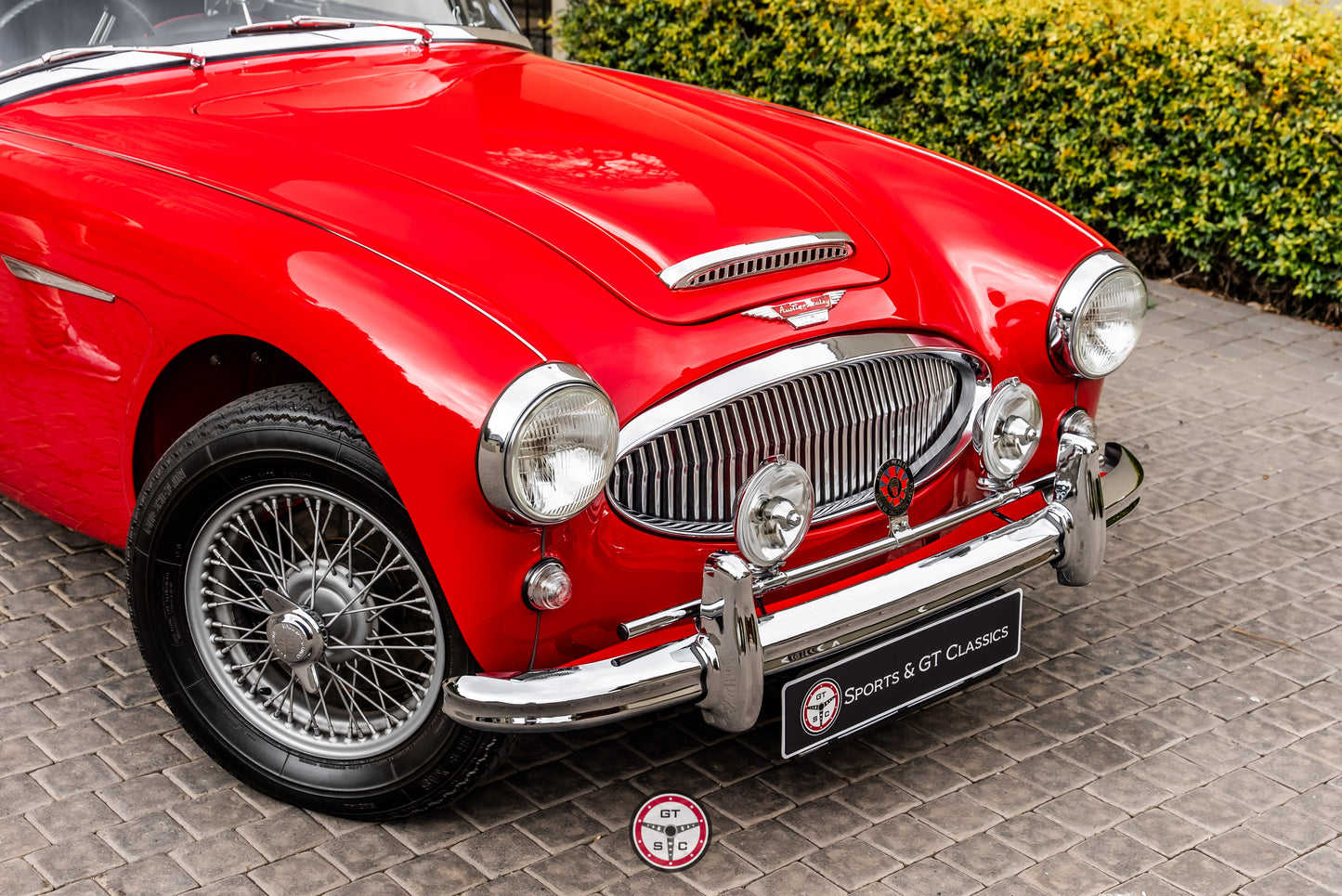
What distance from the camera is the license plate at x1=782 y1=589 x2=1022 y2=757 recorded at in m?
2.72

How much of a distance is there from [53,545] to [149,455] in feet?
3.52

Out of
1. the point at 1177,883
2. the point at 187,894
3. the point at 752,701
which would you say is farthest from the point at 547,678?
the point at 1177,883

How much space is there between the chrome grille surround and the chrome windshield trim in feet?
5.96

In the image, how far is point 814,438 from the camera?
279cm

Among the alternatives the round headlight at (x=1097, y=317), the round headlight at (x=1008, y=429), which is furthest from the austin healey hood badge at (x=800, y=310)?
the round headlight at (x=1097, y=317)

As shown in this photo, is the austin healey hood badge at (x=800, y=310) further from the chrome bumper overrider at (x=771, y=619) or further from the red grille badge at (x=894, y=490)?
the chrome bumper overrider at (x=771, y=619)

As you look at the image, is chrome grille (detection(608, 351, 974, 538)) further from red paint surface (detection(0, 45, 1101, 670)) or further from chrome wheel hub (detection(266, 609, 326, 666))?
chrome wheel hub (detection(266, 609, 326, 666))

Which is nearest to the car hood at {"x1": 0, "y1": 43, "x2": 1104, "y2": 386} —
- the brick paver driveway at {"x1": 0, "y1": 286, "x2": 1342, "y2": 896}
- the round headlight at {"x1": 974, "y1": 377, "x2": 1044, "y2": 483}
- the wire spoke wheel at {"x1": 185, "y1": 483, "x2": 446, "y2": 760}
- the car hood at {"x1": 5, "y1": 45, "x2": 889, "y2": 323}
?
the car hood at {"x1": 5, "y1": 45, "x2": 889, "y2": 323}

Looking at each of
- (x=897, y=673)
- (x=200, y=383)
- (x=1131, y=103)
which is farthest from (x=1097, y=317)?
(x=1131, y=103)

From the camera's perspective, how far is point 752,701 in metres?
2.50

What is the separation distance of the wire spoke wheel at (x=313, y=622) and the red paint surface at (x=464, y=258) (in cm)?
30

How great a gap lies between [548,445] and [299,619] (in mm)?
776

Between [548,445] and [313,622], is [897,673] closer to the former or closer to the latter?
[548,445]

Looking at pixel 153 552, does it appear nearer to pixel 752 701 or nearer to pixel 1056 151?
pixel 752 701
